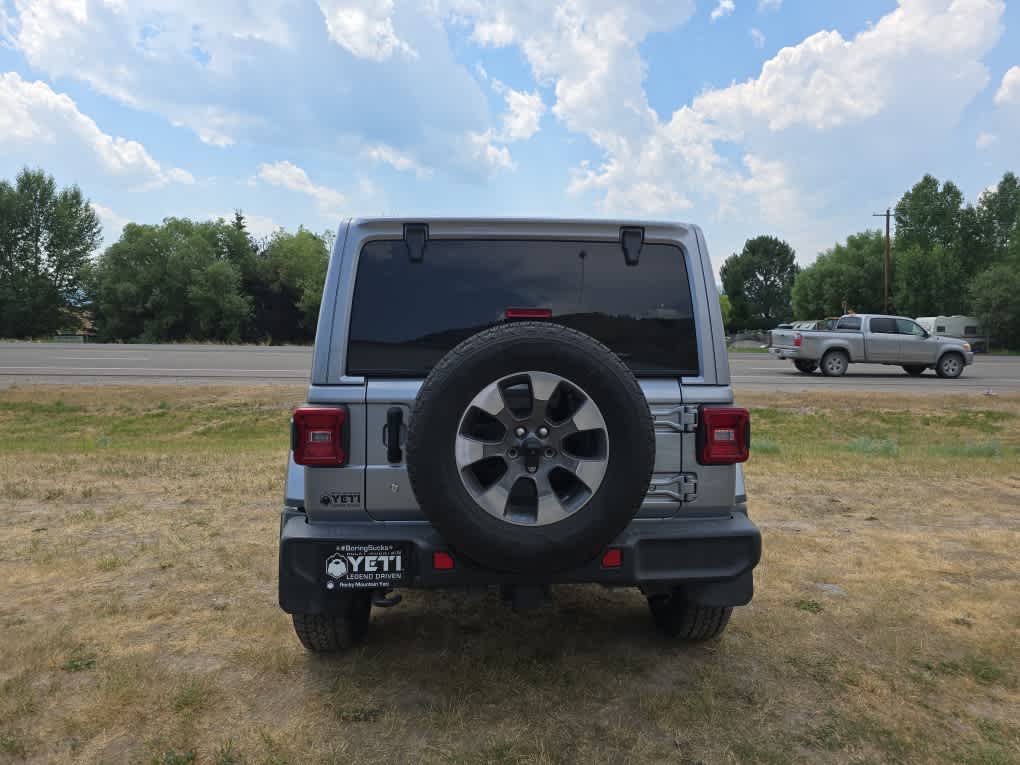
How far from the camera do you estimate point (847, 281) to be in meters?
76.2

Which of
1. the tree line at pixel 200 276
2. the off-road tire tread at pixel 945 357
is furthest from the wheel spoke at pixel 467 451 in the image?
the tree line at pixel 200 276

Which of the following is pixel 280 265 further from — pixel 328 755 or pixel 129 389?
pixel 328 755

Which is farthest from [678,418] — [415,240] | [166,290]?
[166,290]

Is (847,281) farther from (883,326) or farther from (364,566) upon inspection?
(364,566)

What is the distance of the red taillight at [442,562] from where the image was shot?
2.83m

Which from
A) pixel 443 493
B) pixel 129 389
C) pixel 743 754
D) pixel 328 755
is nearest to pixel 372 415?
pixel 443 493

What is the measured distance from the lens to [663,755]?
2.66 metres

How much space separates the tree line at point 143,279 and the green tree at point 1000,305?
149ft

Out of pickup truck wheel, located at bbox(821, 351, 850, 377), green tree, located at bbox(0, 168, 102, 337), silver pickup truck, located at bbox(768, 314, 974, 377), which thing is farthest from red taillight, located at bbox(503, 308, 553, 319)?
green tree, located at bbox(0, 168, 102, 337)

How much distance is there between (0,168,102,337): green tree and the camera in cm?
5575

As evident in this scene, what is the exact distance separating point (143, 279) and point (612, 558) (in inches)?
2314

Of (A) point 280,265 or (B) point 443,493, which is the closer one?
(B) point 443,493

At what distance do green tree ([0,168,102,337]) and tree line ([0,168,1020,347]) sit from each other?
0.26ft

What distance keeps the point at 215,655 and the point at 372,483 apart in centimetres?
133
